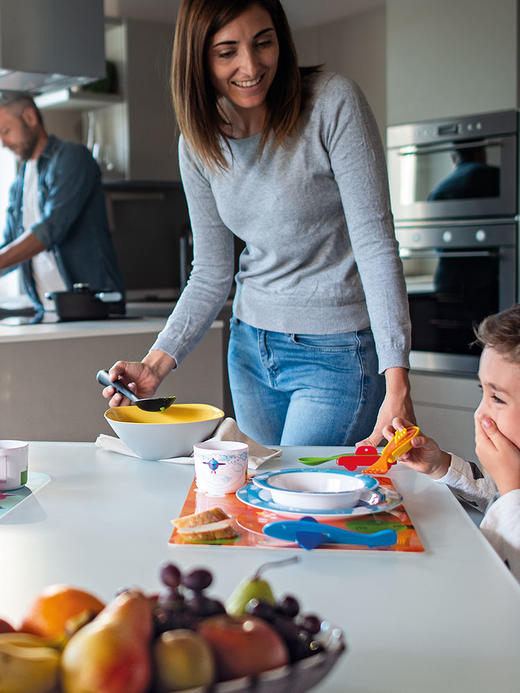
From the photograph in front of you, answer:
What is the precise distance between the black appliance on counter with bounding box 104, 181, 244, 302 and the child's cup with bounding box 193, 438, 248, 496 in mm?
4190

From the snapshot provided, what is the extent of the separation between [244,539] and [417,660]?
311 mm

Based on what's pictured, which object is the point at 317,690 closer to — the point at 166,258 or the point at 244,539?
the point at 244,539

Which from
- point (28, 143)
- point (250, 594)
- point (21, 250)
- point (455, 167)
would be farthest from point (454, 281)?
point (250, 594)

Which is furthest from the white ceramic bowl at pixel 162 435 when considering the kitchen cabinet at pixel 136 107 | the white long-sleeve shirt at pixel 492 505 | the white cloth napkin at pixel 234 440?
the kitchen cabinet at pixel 136 107

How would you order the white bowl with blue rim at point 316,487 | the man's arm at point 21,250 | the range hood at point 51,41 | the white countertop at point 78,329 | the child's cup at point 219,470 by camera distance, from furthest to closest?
the man's arm at point 21,250 → the range hood at point 51,41 → the white countertop at point 78,329 → the child's cup at point 219,470 → the white bowl with blue rim at point 316,487

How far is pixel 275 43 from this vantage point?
1.54 m

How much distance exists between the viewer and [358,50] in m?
4.82

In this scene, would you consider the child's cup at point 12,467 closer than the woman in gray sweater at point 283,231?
Yes

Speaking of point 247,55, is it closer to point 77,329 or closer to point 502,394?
point 502,394

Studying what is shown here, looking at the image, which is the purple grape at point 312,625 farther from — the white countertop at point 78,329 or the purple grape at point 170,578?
the white countertop at point 78,329

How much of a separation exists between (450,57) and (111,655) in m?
3.42

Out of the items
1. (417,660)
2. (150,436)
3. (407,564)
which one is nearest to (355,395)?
(150,436)

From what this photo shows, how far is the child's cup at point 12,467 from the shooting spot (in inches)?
45.0

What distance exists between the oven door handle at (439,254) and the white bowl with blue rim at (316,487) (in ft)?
8.04
